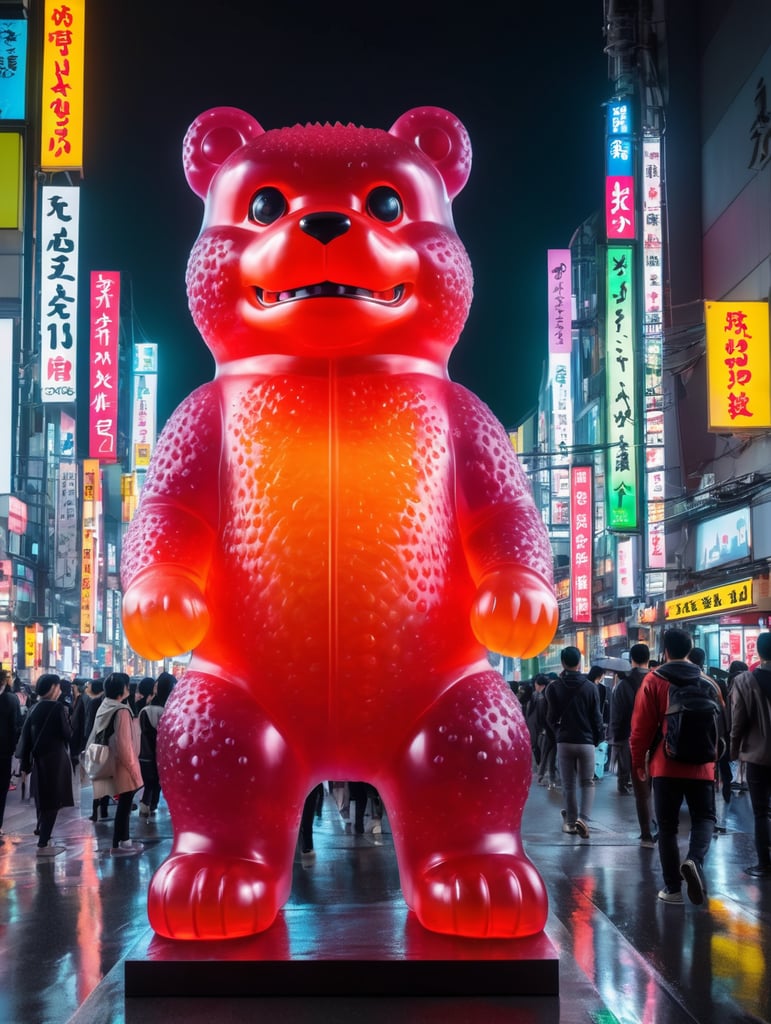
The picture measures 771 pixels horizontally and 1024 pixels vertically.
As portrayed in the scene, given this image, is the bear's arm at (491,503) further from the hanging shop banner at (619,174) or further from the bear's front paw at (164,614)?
the hanging shop banner at (619,174)

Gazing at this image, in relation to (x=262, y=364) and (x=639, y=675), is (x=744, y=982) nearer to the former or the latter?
(x=262, y=364)

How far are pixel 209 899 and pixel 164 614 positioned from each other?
0.76 meters

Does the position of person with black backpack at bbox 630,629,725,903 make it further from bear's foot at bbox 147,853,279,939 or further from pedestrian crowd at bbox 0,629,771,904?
bear's foot at bbox 147,853,279,939

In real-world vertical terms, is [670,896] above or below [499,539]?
below

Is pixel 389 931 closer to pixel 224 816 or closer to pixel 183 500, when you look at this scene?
pixel 224 816

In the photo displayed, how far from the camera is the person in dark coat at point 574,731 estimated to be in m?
7.75

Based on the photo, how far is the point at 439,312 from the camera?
320 centimetres

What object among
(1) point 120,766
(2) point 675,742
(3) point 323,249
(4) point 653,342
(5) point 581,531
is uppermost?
(4) point 653,342

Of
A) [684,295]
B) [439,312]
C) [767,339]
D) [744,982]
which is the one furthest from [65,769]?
[684,295]

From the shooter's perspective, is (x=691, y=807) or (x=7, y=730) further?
(x=7, y=730)

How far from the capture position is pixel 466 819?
2871 mm

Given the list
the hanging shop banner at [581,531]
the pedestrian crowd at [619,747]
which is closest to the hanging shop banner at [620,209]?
the hanging shop banner at [581,531]

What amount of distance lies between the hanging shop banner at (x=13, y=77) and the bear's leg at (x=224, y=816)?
17.5 metres

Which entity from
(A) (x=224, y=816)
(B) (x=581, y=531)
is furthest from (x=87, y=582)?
(A) (x=224, y=816)
